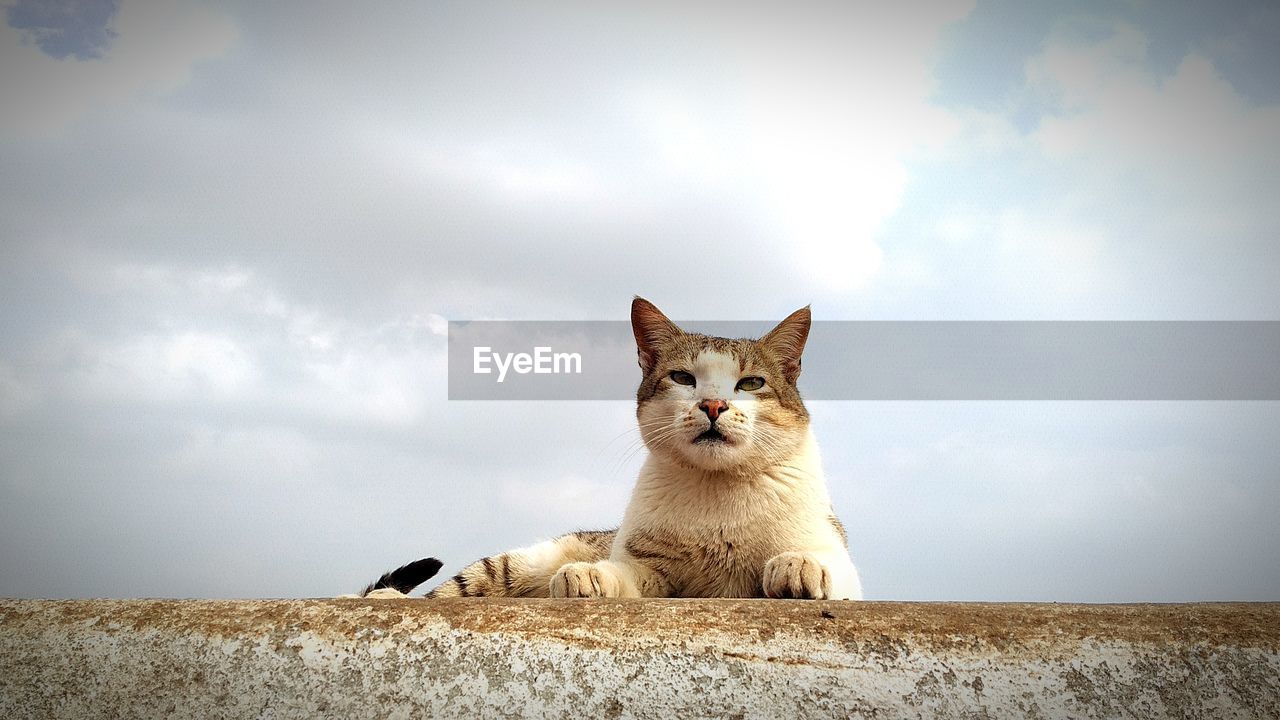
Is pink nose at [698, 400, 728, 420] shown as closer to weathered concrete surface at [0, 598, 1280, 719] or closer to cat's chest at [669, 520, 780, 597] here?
cat's chest at [669, 520, 780, 597]

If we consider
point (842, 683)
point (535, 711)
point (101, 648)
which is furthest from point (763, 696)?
point (101, 648)

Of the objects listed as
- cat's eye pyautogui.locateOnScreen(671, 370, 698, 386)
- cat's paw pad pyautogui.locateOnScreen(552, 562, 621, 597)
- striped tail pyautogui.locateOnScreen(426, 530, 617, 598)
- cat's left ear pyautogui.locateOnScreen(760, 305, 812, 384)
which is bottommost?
striped tail pyautogui.locateOnScreen(426, 530, 617, 598)

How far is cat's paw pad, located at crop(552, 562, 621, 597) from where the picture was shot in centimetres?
271

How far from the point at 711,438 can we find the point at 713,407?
0.38 ft

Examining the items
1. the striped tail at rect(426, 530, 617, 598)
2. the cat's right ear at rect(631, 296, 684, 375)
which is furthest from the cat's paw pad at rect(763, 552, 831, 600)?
the striped tail at rect(426, 530, 617, 598)

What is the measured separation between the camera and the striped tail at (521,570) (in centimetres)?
379

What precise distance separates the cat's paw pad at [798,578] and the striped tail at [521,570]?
4.33 feet

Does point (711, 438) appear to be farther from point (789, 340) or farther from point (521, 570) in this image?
point (521, 570)

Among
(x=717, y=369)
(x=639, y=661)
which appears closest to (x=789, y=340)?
(x=717, y=369)

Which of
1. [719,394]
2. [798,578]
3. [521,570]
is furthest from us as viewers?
[521,570]

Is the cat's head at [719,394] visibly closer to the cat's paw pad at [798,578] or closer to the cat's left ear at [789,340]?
the cat's left ear at [789,340]

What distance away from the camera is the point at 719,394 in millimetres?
3154

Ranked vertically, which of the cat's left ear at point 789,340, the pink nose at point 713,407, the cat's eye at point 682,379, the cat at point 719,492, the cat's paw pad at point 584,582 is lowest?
the cat's paw pad at point 584,582

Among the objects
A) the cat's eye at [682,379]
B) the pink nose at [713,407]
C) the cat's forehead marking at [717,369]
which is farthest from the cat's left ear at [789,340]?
the pink nose at [713,407]
